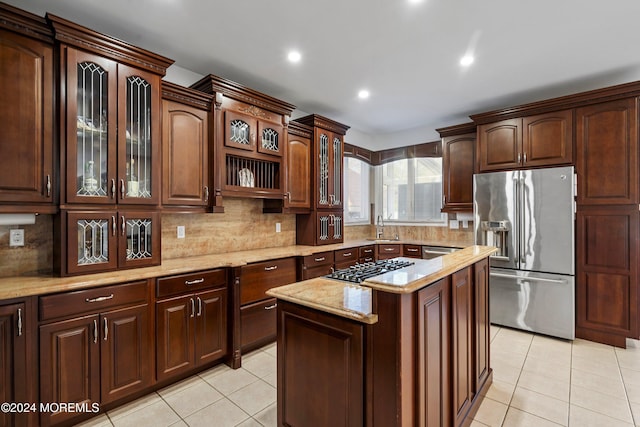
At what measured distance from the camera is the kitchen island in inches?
50.6

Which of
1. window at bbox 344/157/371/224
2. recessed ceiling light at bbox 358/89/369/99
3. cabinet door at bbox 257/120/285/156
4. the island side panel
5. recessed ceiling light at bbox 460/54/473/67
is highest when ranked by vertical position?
recessed ceiling light at bbox 358/89/369/99

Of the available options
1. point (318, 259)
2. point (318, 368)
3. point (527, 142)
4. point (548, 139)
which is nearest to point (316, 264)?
point (318, 259)

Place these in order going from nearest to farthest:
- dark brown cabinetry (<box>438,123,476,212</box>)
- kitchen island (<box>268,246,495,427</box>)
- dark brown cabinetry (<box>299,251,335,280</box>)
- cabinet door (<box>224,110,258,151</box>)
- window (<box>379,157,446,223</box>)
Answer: kitchen island (<box>268,246,495,427</box>) → cabinet door (<box>224,110,258,151</box>) → dark brown cabinetry (<box>299,251,335,280</box>) → dark brown cabinetry (<box>438,123,476,212</box>) → window (<box>379,157,446,223</box>)

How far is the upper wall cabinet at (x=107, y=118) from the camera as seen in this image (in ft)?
6.81

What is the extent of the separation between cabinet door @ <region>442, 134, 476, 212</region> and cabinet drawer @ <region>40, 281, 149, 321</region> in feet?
13.0

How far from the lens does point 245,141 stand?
3.21 meters

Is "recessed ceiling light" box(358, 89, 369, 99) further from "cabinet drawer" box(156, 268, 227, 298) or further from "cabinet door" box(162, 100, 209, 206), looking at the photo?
"cabinet drawer" box(156, 268, 227, 298)

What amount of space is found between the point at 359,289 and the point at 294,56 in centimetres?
226

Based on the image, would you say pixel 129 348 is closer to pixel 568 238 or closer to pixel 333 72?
pixel 333 72

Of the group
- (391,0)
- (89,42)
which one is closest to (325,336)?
(391,0)

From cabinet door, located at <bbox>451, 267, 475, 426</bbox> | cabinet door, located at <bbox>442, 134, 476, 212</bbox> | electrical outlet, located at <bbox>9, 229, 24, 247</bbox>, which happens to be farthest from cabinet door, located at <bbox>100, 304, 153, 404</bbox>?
cabinet door, located at <bbox>442, 134, 476, 212</bbox>

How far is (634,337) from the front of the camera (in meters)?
3.03

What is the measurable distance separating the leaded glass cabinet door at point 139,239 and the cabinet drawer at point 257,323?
962 millimetres

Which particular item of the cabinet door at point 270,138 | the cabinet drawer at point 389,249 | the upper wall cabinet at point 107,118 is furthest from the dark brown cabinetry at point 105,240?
the cabinet drawer at point 389,249
